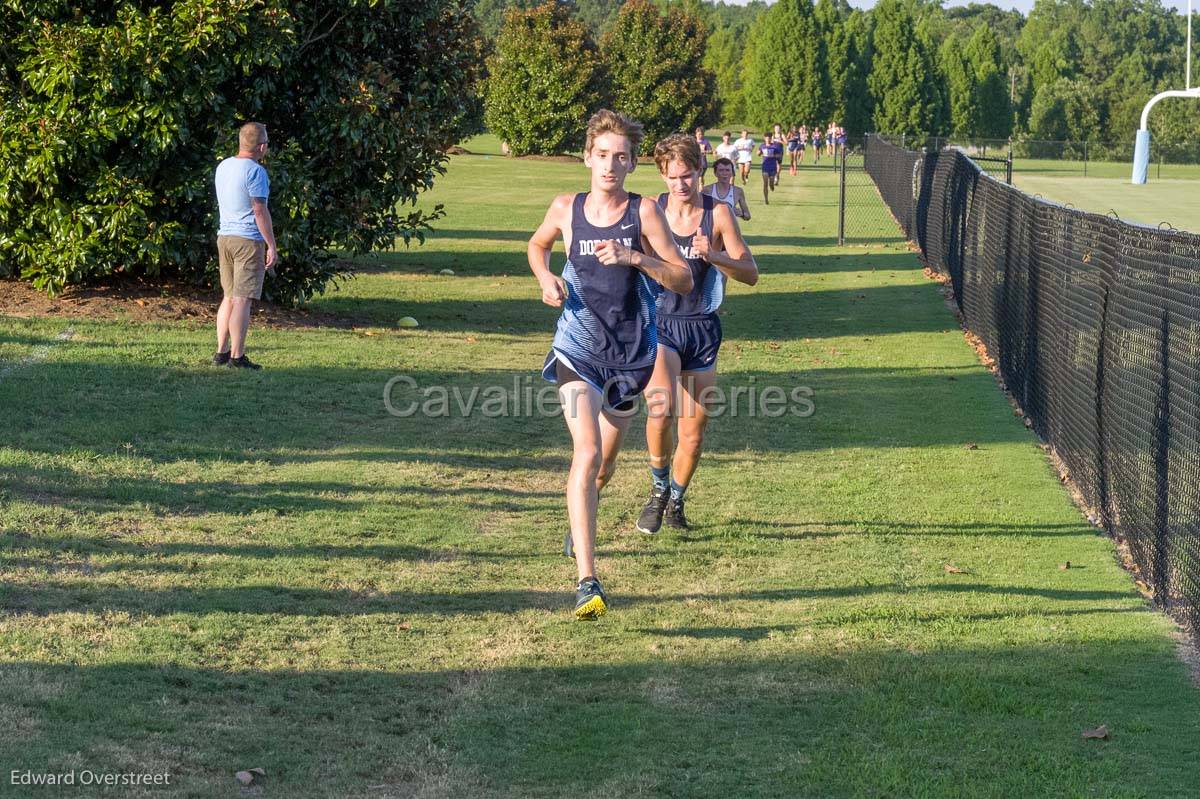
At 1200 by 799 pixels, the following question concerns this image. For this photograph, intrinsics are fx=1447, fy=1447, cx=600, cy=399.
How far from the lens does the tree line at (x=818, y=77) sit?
61875 millimetres

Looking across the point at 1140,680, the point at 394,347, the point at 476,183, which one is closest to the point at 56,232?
the point at 394,347

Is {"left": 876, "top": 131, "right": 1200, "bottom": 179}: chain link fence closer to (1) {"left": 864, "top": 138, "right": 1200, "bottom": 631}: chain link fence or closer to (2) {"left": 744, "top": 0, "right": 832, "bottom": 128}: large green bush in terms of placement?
(2) {"left": 744, "top": 0, "right": 832, "bottom": 128}: large green bush

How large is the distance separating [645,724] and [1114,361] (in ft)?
14.7

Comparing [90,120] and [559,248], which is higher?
[90,120]

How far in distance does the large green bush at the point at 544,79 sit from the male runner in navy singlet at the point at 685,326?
177ft

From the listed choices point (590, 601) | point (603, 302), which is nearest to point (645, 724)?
point (590, 601)

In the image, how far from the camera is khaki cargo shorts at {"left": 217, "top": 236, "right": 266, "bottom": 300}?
1240cm

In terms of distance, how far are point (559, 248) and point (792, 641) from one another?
1951cm

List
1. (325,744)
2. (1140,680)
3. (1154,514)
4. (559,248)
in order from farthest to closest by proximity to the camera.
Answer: (559,248), (1154,514), (1140,680), (325,744)

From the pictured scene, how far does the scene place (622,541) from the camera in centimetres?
809

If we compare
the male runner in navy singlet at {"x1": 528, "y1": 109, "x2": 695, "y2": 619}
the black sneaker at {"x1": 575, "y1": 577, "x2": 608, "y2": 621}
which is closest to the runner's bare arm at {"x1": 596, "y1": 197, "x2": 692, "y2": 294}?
the male runner in navy singlet at {"x1": 528, "y1": 109, "x2": 695, "y2": 619}

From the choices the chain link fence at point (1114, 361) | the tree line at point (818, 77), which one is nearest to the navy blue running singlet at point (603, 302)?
the chain link fence at point (1114, 361)

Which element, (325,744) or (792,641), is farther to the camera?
(792,641)

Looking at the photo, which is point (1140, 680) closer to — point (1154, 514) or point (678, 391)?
point (1154, 514)
